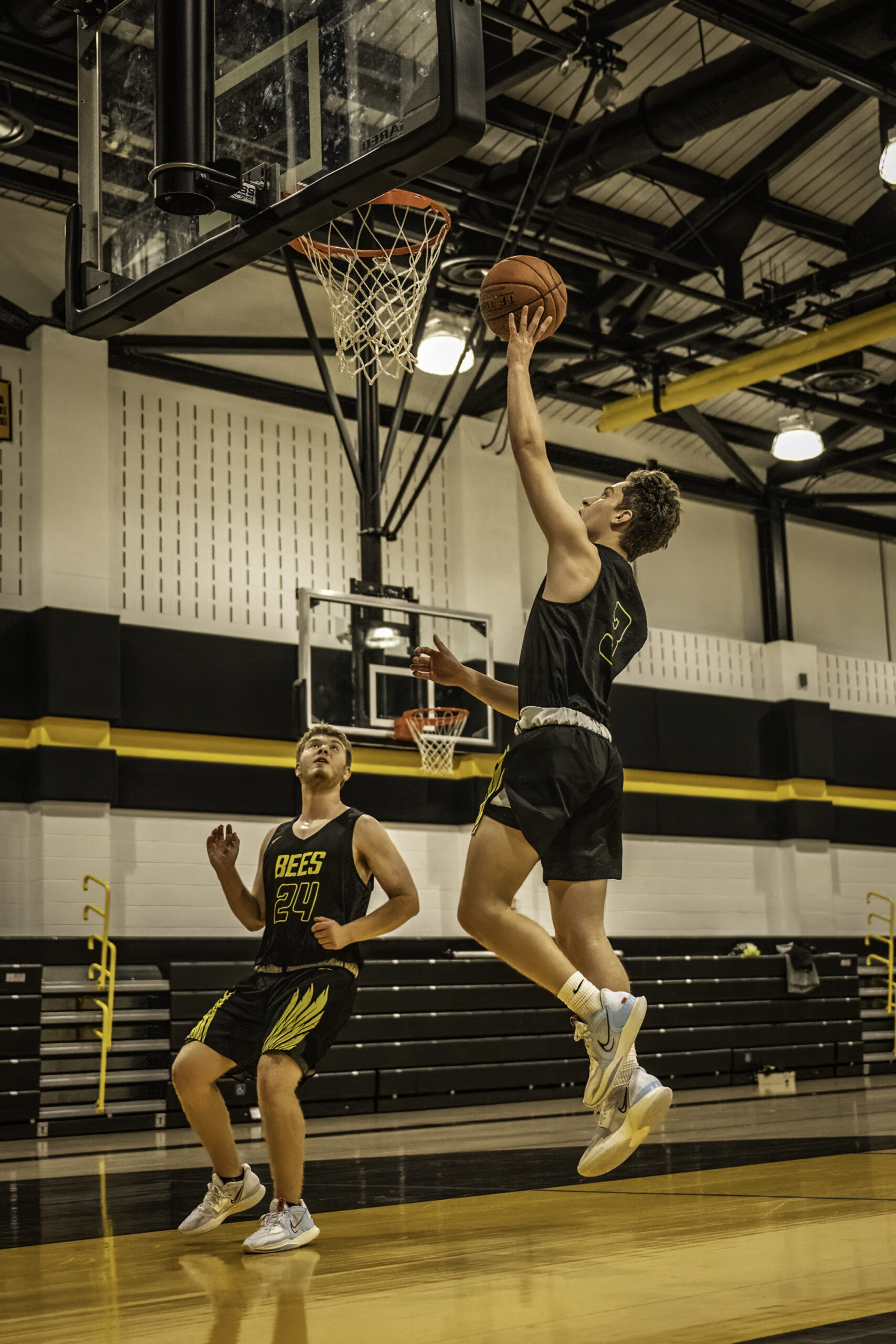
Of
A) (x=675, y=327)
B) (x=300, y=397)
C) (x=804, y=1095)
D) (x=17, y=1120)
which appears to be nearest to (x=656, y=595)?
(x=675, y=327)

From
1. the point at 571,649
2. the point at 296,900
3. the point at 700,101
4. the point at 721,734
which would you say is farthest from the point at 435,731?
the point at 571,649

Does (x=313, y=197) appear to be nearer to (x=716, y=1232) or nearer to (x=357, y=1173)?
(x=716, y=1232)

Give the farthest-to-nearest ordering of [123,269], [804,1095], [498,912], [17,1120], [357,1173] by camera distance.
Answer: [804,1095], [17,1120], [357,1173], [123,269], [498,912]

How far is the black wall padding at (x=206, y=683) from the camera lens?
12.6 metres

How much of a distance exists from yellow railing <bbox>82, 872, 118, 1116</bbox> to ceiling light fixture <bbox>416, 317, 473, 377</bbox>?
4867mm

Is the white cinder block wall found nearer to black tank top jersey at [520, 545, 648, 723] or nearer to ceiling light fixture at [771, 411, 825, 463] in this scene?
ceiling light fixture at [771, 411, 825, 463]

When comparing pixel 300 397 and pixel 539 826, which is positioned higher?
pixel 300 397

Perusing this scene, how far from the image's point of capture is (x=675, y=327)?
13961 mm

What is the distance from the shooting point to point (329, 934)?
4.66 metres

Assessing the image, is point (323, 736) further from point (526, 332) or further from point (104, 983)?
point (104, 983)

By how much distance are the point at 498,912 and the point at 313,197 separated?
7.33 feet

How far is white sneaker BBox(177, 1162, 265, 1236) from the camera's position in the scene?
185 inches

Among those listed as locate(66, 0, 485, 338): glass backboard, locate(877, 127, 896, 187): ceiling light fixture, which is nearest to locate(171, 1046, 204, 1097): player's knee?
locate(66, 0, 485, 338): glass backboard

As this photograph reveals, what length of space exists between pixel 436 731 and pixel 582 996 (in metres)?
8.15
